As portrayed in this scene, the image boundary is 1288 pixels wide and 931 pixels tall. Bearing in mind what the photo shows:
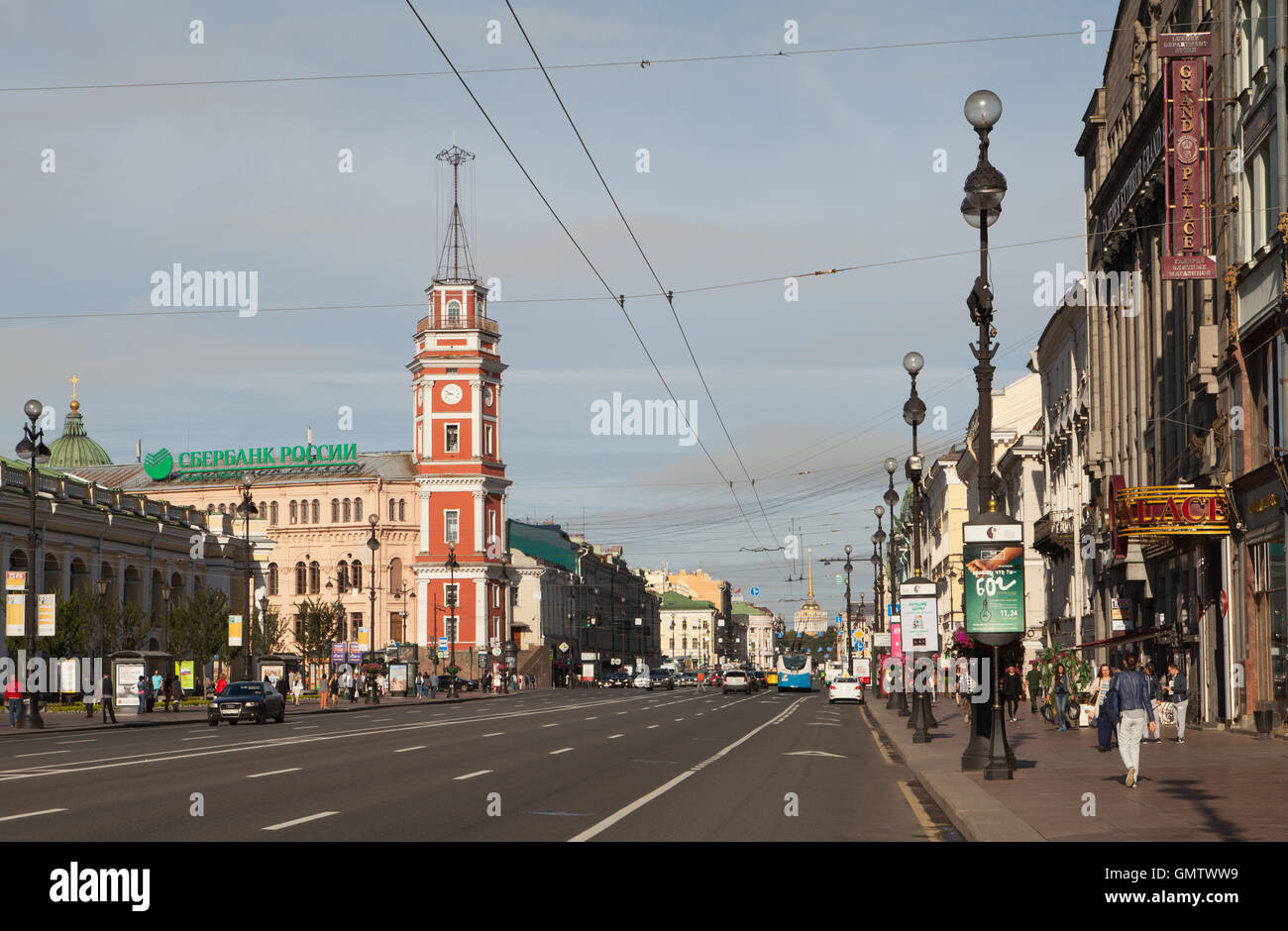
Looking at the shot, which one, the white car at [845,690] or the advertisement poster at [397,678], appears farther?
the advertisement poster at [397,678]

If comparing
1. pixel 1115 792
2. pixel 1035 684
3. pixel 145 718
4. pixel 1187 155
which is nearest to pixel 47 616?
pixel 145 718

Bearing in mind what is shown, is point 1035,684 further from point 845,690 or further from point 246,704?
point 246,704

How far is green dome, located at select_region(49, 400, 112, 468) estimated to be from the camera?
152 m

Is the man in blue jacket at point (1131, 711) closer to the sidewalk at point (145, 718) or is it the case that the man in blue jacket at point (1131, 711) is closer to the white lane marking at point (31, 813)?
the white lane marking at point (31, 813)

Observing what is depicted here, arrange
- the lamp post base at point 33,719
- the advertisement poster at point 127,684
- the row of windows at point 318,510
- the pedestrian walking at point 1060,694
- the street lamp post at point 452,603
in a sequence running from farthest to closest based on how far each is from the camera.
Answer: the row of windows at point 318,510
the street lamp post at point 452,603
the advertisement poster at point 127,684
the lamp post base at point 33,719
the pedestrian walking at point 1060,694

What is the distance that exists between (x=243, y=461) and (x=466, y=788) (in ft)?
424

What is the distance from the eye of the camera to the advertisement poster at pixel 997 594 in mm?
21875

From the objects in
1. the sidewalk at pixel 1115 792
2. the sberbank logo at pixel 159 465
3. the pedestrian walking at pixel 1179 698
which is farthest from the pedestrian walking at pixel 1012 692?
the sberbank logo at pixel 159 465

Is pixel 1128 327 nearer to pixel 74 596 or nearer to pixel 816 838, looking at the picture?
pixel 816 838

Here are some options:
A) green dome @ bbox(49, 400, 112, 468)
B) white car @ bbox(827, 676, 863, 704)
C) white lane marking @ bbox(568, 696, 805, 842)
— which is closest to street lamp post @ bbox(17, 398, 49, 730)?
white lane marking @ bbox(568, 696, 805, 842)

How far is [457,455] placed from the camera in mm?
129875

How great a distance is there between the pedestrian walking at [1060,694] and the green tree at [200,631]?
48316 millimetres
